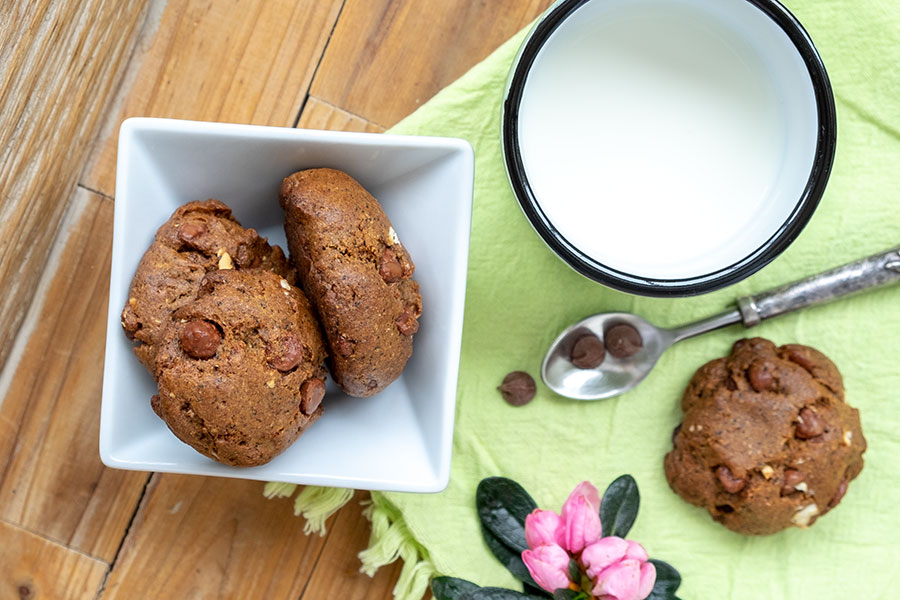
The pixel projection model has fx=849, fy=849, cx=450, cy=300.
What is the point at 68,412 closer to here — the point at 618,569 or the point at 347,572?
the point at 347,572

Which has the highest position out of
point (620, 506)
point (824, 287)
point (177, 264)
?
point (177, 264)

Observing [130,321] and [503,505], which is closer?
[130,321]

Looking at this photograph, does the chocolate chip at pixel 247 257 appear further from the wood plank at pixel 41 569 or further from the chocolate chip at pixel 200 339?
the wood plank at pixel 41 569

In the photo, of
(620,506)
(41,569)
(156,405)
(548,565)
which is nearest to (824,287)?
(620,506)

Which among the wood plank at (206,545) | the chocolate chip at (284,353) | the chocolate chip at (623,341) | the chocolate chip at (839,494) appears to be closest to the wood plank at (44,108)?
the wood plank at (206,545)

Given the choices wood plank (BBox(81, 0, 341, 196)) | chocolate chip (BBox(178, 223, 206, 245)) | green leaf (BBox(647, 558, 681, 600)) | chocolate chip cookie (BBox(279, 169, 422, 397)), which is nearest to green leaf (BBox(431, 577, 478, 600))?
green leaf (BBox(647, 558, 681, 600))

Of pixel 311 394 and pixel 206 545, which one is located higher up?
pixel 311 394

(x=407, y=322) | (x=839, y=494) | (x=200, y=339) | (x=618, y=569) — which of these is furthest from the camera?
(x=839, y=494)
